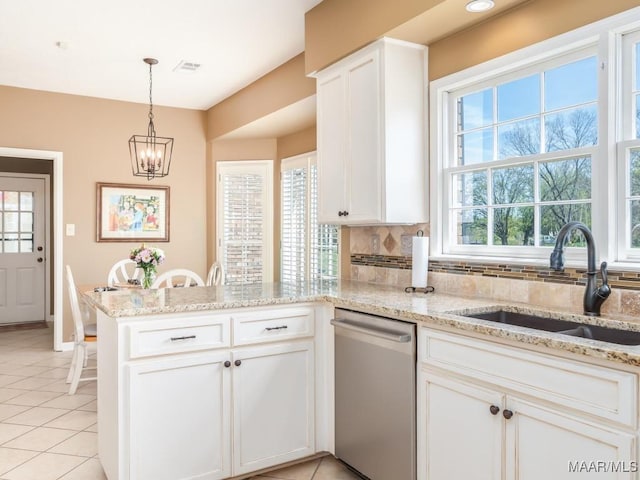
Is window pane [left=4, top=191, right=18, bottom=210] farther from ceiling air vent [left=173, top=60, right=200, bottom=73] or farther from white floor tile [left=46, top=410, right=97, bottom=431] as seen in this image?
white floor tile [left=46, top=410, right=97, bottom=431]

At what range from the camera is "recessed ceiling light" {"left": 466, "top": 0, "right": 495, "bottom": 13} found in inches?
90.2

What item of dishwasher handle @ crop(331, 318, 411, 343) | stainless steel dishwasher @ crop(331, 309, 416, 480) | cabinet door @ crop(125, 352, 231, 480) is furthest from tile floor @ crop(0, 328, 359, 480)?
dishwasher handle @ crop(331, 318, 411, 343)

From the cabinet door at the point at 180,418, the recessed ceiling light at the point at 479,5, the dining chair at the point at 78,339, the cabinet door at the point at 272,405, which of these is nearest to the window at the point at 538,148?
the recessed ceiling light at the point at 479,5

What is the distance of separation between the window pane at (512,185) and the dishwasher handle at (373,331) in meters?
0.97

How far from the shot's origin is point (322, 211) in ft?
10.7

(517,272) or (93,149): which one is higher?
(93,149)

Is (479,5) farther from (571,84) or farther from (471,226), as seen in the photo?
(471,226)

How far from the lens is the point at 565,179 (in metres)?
2.28

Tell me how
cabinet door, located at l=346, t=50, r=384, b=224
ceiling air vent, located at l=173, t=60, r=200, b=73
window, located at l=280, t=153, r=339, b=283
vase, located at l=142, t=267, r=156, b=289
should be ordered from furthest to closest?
window, located at l=280, t=153, r=339, b=283 → ceiling air vent, located at l=173, t=60, r=200, b=73 → vase, located at l=142, t=267, r=156, b=289 → cabinet door, located at l=346, t=50, r=384, b=224

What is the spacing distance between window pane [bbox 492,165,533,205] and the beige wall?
4.08m

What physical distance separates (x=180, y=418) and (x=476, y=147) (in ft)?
6.73

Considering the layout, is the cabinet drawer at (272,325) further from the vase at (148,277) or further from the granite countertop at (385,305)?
the vase at (148,277)

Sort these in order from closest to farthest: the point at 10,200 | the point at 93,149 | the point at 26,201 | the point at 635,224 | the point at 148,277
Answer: the point at 635,224, the point at 148,277, the point at 93,149, the point at 10,200, the point at 26,201

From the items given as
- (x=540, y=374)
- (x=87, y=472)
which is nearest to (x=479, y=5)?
(x=540, y=374)
